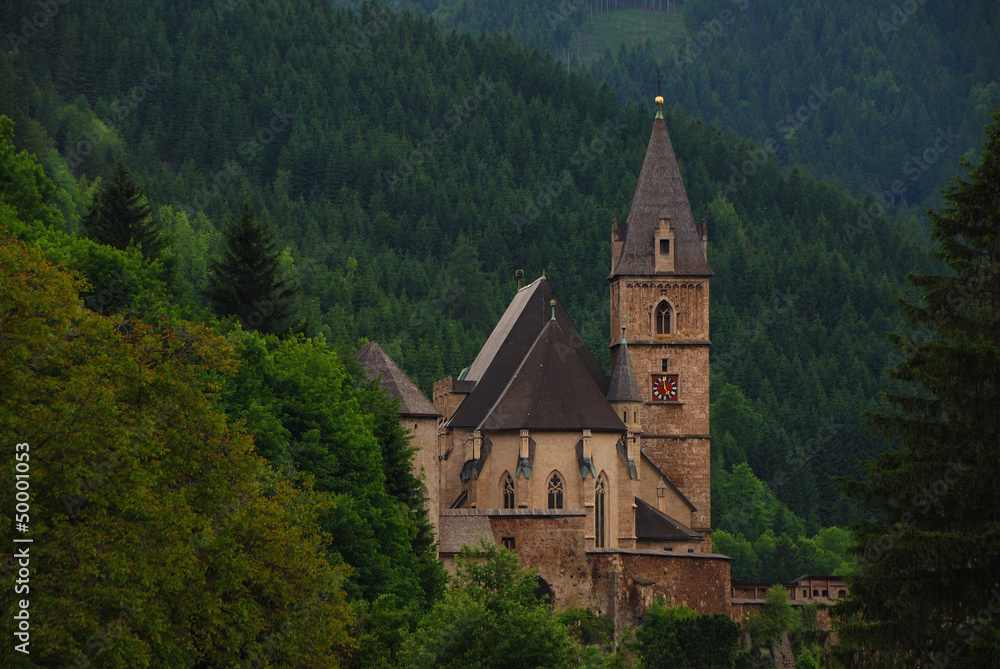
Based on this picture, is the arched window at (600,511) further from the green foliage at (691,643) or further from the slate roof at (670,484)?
the green foliage at (691,643)

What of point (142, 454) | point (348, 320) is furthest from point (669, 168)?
point (348, 320)

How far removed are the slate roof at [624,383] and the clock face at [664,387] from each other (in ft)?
15.1

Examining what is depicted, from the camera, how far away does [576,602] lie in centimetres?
6319

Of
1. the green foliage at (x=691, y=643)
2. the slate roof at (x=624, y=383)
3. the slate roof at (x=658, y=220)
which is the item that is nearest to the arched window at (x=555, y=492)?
the slate roof at (x=624, y=383)

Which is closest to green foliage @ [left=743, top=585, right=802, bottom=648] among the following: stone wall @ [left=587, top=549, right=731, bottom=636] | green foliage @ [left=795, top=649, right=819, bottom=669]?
stone wall @ [left=587, top=549, right=731, bottom=636]

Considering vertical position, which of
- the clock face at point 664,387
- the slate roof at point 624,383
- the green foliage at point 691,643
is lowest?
the green foliage at point 691,643

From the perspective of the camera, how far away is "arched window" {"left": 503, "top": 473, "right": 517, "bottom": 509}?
73.3 meters

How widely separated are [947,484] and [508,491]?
4910cm

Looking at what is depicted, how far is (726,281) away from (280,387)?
450ft

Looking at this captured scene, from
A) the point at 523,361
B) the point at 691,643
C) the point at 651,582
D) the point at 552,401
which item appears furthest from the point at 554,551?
the point at 523,361

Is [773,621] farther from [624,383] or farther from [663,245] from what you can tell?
[663,245]

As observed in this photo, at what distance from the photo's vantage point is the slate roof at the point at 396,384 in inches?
2451

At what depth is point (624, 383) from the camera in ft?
251

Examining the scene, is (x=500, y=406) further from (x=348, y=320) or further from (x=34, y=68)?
(x=34, y=68)
